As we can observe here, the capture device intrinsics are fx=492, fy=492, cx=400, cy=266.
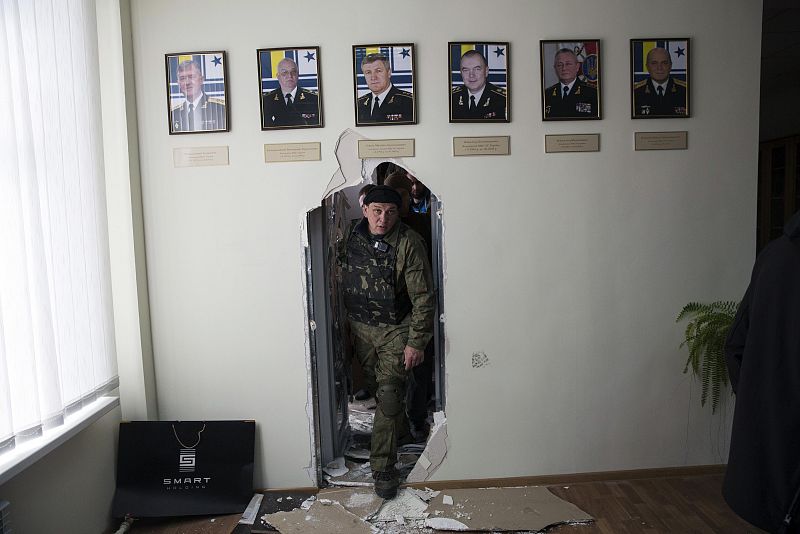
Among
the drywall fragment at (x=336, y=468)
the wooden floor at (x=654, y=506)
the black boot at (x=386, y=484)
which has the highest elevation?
the black boot at (x=386, y=484)

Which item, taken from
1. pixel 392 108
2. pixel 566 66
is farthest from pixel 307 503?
pixel 566 66

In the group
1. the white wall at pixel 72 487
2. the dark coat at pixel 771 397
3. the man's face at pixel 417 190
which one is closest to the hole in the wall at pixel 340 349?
the man's face at pixel 417 190

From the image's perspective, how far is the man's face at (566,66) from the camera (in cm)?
254

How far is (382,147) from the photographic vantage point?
8.37 feet

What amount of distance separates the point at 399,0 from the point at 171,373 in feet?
7.54

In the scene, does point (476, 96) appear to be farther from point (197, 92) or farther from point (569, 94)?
point (197, 92)

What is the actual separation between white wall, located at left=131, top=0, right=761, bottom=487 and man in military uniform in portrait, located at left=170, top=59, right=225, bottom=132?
7 cm

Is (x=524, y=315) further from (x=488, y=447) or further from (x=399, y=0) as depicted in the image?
(x=399, y=0)

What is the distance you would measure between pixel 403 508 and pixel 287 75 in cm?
228

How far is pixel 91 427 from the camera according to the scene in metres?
2.25

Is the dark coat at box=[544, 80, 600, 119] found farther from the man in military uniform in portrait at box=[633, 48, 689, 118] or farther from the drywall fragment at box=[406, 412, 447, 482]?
the drywall fragment at box=[406, 412, 447, 482]

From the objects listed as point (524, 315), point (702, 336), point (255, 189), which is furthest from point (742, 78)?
point (255, 189)

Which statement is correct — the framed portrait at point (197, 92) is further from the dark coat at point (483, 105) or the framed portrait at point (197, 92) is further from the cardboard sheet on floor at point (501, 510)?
the cardboard sheet on floor at point (501, 510)

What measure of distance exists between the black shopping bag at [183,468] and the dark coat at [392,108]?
5.69ft
